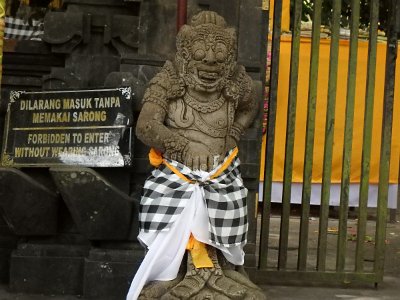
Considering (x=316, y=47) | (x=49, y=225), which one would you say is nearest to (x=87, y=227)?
(x=49, y=225)

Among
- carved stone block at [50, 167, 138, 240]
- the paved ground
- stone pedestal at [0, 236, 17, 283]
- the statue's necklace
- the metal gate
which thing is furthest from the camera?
the metal gate

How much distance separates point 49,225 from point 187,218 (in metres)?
1.34

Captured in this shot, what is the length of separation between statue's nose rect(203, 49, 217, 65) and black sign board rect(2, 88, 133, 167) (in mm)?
884

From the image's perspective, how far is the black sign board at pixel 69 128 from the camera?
4.61 meters

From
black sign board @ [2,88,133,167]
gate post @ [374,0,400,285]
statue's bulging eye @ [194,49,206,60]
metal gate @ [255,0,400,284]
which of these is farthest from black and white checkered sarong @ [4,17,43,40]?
gate post @ [374,0,400,285]

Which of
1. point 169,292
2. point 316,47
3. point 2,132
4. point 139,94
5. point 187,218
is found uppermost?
point 316,47

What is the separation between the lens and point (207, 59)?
3.85 metres

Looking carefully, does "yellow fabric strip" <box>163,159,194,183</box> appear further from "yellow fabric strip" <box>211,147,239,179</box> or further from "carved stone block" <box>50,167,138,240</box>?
"carved stone block" <box>50,167,138,240</box>

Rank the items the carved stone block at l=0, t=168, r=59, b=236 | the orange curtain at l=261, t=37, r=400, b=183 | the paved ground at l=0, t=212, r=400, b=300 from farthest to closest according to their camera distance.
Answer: the orange curtain at l=261, t=37, r=400, b=183
the paved ground at l=0, t=212, r=400, b=300
the carved stone block at l=0, t=168, r=59, b=236

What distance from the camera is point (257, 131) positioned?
16.1 ft

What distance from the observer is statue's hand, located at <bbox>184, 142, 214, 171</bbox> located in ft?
12.7

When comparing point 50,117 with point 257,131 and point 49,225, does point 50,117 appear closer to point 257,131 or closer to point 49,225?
point 49,225

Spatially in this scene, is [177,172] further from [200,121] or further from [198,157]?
[200,121]

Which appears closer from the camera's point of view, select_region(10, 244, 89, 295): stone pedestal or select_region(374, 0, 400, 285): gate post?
Result: select_region(10, 244, 89, 295): stone pedestal
